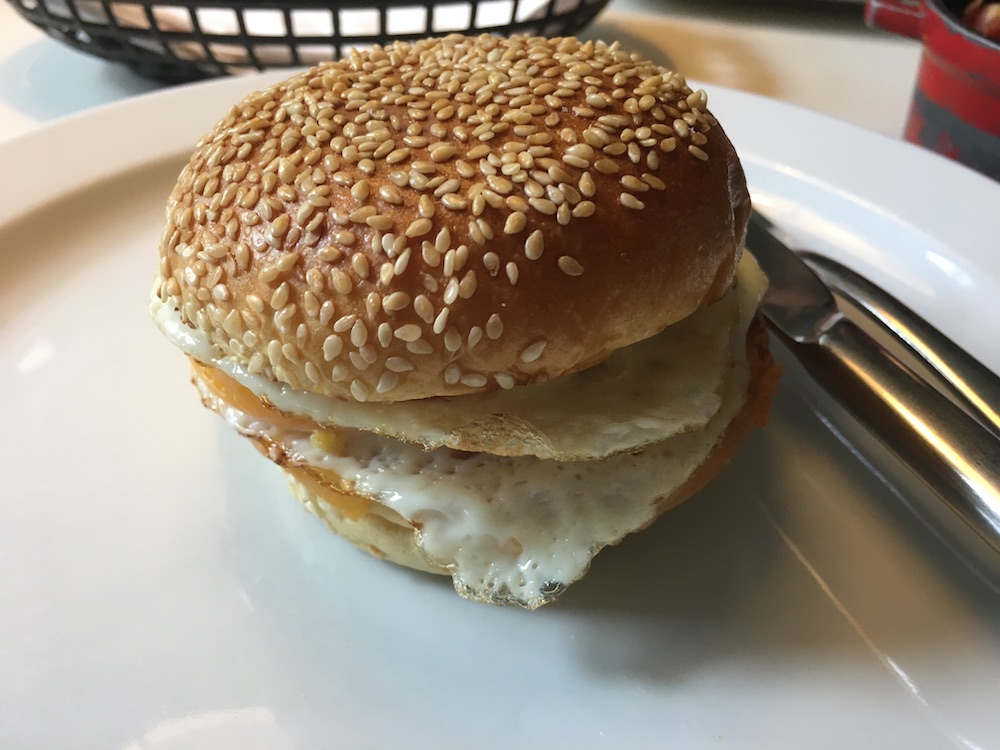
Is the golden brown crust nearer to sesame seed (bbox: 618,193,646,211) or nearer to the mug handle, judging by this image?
sesame seed (bbox: 618,193,646,211)

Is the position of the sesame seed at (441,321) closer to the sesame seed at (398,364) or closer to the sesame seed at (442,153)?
the sesame seed at (398,364)

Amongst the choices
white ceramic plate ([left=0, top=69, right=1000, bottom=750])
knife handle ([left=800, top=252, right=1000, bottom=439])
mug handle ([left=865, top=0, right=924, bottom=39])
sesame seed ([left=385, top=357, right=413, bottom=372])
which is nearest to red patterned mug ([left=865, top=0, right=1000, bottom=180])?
mug handle ([left=865, top=0, right=924, bottom=39])

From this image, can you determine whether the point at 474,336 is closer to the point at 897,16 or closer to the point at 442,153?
the point at 442,153

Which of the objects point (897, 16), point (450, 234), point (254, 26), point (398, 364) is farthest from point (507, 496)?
point (254, 26)

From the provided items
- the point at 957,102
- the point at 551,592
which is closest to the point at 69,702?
the point at 551,592

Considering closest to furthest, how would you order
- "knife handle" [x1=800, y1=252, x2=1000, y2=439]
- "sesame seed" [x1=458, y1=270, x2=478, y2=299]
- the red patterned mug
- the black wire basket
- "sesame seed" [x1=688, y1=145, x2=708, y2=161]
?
"sesame seed" [x1=458, y1=270, x2=478, y2=299] < "sesame seed" [x1=688, y1=145, x2=708, y2=161] < "knife handle" [x1=800, y1=252, x2=1000, y2=439] < the red patterned mug < the black wire basket

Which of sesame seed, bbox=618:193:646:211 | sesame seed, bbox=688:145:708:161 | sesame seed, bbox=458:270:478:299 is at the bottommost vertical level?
sesame seed, bbox=458:270:478:299

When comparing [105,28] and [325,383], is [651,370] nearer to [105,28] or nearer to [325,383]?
[325,383]

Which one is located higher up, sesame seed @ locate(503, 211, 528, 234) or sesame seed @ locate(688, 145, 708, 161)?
sesame seed @ locate(688, 145, 708, 161)
